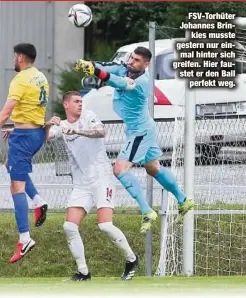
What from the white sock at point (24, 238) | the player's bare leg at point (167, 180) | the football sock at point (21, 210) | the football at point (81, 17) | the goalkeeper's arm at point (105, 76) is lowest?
the white sock at point (24, 238)

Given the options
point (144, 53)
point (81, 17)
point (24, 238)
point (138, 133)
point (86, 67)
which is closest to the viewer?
point (86, 67)

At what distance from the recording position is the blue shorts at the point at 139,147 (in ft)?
49.2

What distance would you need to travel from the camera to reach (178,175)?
16.7 meters

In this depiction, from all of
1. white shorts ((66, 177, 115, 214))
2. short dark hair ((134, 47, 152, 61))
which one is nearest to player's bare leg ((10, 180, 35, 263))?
white shorts ((66, 177, 115, 214))

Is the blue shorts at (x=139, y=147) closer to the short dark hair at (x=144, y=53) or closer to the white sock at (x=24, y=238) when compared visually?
the short dark hair at (x=144, y=53)

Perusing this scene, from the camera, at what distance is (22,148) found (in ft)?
48.5

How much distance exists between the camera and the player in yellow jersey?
577 inches

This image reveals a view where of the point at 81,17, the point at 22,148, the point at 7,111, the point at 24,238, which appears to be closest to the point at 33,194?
the point at 24,238

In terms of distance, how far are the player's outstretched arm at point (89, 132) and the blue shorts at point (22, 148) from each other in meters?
1.10

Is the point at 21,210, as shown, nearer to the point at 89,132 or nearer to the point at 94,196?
the point at 94,196

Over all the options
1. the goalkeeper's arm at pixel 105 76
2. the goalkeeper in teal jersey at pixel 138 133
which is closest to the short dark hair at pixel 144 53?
the goalkeeper in teal jersey at pixel 138 133

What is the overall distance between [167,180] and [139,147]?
0.51 metres

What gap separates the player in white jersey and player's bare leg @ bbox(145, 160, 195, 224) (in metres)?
1.11

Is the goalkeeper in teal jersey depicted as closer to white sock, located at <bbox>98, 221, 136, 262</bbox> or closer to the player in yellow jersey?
white sock, located at <bbox>98, 221, 136, 262</bbox>
